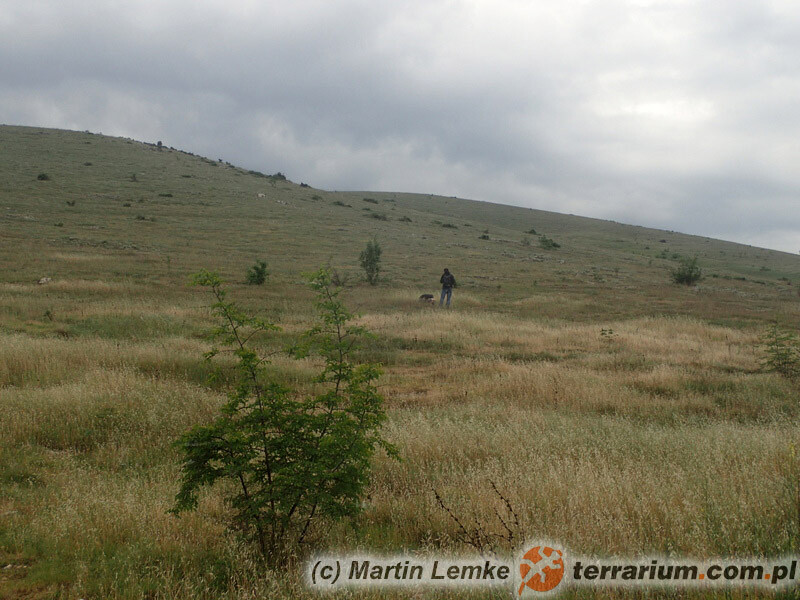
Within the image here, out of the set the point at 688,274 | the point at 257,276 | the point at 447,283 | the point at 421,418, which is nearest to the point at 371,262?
the point at 257,276

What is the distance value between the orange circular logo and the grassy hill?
0.25 meters

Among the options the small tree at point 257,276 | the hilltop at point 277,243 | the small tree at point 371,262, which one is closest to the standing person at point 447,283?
the hilltop at point 277,243

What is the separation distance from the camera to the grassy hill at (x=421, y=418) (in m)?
4.13

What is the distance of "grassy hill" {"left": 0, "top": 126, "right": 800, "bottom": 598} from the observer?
13.6ft

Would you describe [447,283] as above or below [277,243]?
below

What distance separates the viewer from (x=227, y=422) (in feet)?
13.1

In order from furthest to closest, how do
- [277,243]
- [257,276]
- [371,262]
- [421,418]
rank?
[277,243], [371,262], [257,276], [421,418]

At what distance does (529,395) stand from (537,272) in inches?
1229

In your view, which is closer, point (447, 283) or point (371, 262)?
point (447, 283)

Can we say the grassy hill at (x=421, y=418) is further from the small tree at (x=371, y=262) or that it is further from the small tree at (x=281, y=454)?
the small tree at (x=371, y=262)

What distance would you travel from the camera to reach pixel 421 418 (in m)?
7.96

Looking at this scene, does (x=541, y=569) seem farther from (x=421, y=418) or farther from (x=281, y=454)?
(x=421, y=418)

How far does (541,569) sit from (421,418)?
14.2ft

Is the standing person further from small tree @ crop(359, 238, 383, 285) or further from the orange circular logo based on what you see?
the orange circular logo
